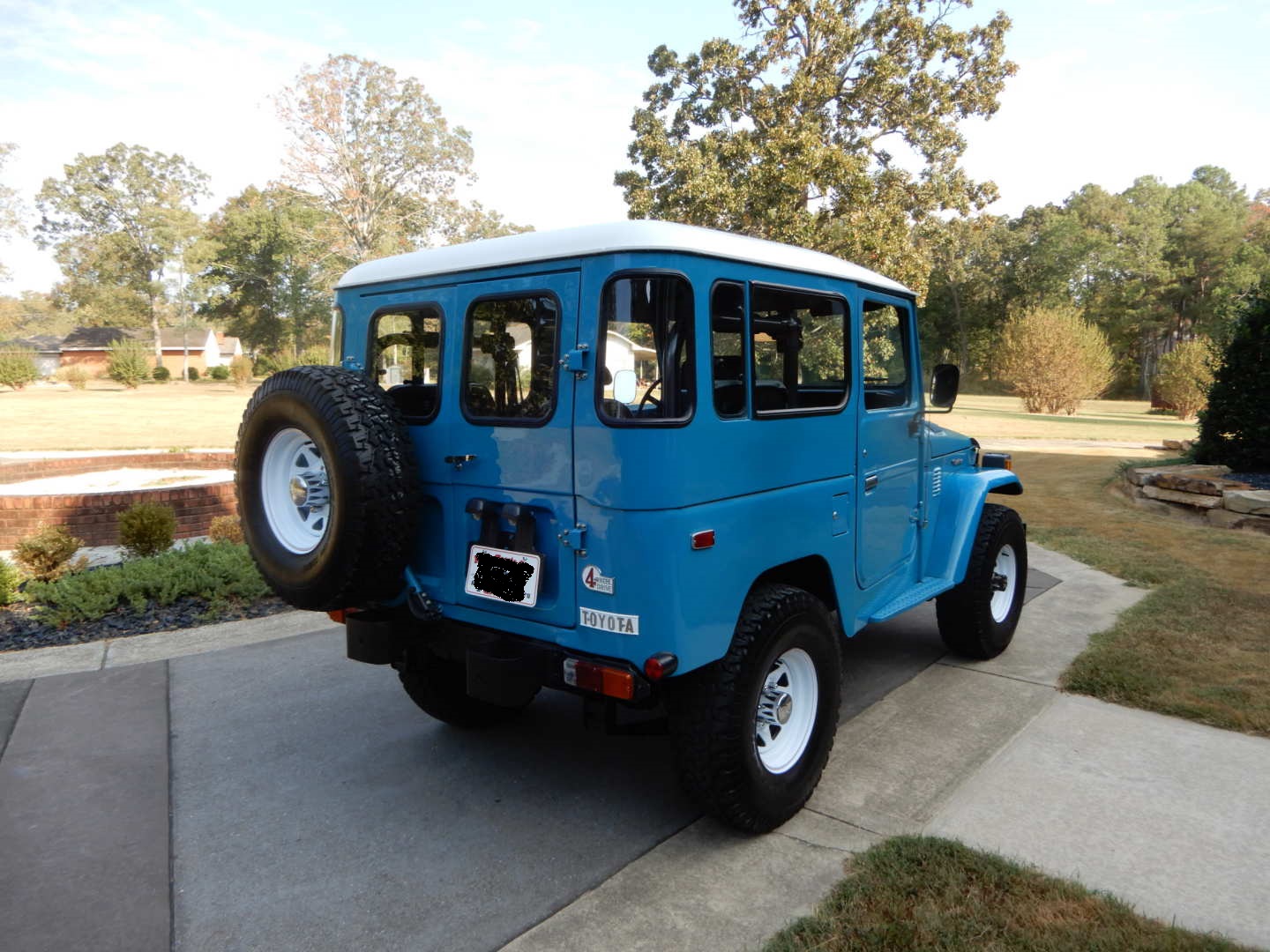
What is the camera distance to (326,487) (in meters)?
3.09

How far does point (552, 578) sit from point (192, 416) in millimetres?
26766

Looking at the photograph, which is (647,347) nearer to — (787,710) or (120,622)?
(787,710)

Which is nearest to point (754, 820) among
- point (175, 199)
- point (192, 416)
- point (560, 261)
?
point (560, 261)

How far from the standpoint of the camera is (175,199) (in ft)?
187

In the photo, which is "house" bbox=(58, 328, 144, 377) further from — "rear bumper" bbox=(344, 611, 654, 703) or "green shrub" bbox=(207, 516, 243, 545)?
"rear bumper" bbox=(344, 611, 654, 703)

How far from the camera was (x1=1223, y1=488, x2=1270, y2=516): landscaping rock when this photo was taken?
796cm

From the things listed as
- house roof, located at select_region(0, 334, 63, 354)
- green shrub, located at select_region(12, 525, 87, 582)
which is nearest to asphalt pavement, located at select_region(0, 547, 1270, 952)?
green shrub, located at select_region(12, 525, 87, 582)

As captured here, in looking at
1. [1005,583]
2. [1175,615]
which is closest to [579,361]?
[1005,583]

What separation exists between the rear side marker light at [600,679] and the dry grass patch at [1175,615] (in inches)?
120

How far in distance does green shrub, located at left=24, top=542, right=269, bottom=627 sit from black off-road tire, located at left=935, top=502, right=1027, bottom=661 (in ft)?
15.6

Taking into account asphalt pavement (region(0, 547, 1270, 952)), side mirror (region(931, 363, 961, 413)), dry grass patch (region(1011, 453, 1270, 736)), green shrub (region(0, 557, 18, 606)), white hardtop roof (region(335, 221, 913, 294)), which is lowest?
asphalt pavement (region(0, 547, 1270, 952))

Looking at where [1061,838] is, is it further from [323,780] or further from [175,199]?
[175,199]

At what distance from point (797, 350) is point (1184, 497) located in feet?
25.2

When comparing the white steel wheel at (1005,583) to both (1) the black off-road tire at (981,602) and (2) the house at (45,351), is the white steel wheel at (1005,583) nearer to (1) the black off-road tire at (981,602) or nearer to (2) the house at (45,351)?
(1) the black off-road tire at (981,602)
